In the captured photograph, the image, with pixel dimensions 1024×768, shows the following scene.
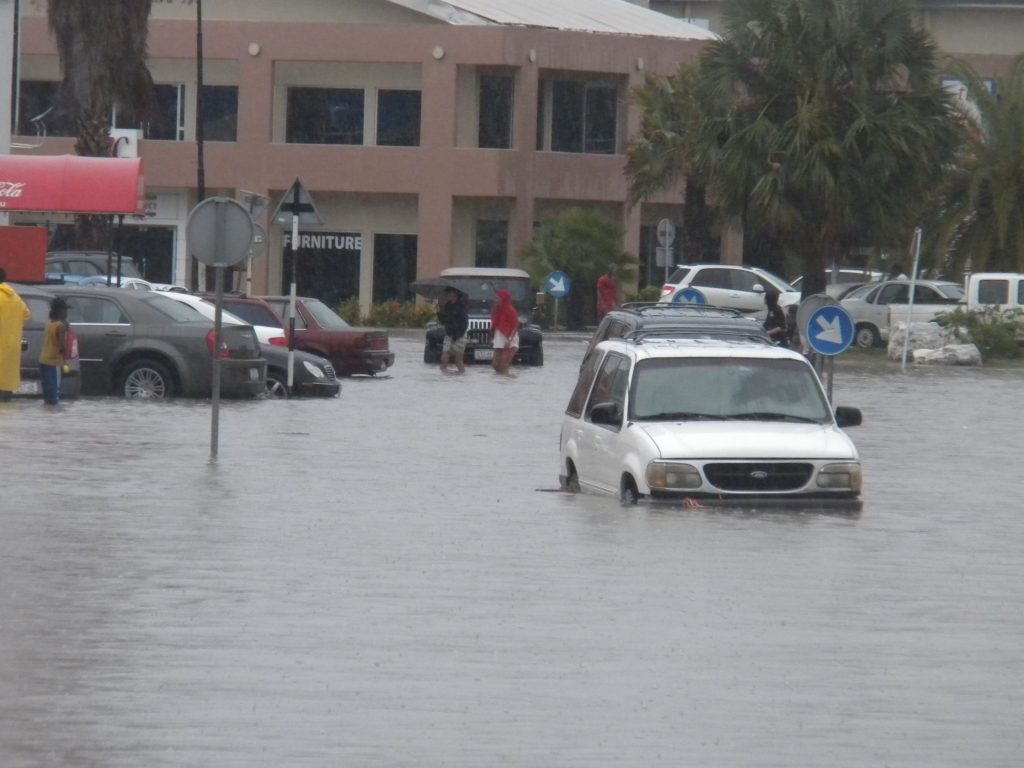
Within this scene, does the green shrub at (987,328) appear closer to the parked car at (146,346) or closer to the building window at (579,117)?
the building window at (579,117)

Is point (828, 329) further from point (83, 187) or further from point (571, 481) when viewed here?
point (83, 187)

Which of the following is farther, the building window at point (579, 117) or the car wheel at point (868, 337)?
the building window at point (579, 117)

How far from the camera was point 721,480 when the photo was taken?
1448cm

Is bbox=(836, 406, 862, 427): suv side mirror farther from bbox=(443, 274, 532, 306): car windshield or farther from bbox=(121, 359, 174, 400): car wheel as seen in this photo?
bbox=(443, 274, 532, 306): car windshield

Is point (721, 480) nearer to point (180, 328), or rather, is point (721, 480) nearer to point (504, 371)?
point (180, 328)

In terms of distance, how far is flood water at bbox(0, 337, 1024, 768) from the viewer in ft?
25.2

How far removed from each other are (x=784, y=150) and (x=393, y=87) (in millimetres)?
18219

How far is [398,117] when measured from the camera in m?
61.0

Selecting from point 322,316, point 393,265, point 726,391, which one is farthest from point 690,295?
point 726,391

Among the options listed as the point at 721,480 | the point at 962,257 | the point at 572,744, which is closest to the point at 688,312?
the point at 721,480

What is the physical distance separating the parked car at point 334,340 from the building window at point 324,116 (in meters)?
27.9

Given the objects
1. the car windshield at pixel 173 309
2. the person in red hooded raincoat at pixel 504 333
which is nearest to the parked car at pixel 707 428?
the car windshield at pixel 173 309

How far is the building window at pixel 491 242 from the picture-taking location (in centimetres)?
6162

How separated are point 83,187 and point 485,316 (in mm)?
8645
